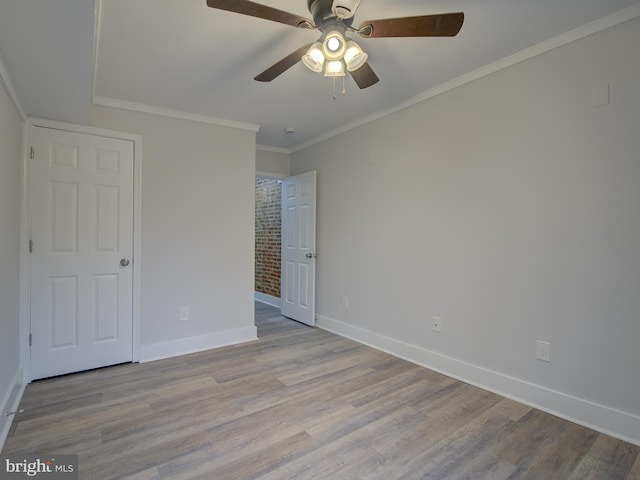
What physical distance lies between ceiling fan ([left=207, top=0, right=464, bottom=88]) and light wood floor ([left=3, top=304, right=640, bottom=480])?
7.08 ft

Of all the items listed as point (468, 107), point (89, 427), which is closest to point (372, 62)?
point (468, 107)

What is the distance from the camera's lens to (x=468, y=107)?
262 centimetres

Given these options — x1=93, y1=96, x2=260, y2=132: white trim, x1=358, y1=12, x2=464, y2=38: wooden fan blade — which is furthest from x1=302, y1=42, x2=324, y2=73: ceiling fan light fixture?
x1=93, y1=96, x2=260, y2=132: white trim

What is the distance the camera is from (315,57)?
1844mm

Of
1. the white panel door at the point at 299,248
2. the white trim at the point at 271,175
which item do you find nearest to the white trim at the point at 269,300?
the white panel door at the point at 299,248

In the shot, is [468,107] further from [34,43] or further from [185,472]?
[185,472]

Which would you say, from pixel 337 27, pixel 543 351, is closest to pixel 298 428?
pixel 543 351

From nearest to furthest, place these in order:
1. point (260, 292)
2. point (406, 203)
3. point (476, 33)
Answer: point (476, 33)
point (406, 203)
point (260, 292)

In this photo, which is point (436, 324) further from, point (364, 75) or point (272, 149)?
point (272, 149)

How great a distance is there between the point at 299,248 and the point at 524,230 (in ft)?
8.96

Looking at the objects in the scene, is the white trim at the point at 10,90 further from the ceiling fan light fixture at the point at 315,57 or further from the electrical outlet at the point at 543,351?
the electrical outlet at the point at 543,351

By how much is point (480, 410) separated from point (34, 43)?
10.9 feet

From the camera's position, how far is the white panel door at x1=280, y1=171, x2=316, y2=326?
13.8 ft

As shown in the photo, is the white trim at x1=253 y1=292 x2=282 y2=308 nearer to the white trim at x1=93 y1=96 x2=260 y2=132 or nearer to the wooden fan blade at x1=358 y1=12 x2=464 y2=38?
the white trim at x1=93 y1=96 x2=260 y2=132
